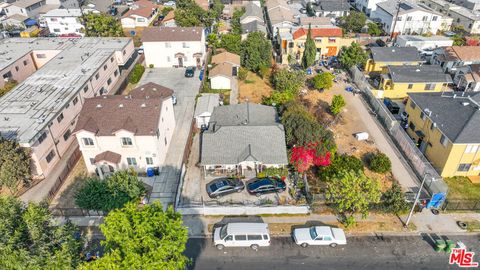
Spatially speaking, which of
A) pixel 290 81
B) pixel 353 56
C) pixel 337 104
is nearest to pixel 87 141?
pixel 290 81

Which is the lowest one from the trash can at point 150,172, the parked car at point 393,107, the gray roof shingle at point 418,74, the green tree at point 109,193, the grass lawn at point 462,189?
the grass lawn at point 462,189

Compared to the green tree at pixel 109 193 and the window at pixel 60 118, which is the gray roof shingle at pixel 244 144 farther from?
the window at pixel 60 118

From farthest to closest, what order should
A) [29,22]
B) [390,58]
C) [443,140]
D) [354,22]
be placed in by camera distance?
[29,22]
[354,22]
[390,58]
[443,140]

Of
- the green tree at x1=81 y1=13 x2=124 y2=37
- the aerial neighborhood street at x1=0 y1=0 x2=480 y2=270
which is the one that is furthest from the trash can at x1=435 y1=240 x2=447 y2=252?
the green tree at x1=81 y1=13 x2=124 y2=37

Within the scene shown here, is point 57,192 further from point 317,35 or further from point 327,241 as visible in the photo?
point 317,35

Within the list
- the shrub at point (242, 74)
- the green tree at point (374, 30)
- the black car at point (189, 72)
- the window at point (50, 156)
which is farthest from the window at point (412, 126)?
the window at point (50, 156)

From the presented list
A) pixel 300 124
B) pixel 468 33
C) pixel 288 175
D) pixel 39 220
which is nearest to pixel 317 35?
pixel 300 124

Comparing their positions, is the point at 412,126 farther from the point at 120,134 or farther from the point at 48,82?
the point at 48,82
